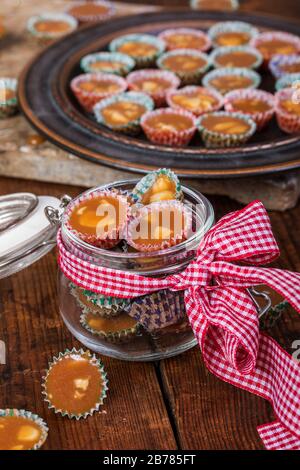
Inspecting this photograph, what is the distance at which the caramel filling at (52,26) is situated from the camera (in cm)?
212

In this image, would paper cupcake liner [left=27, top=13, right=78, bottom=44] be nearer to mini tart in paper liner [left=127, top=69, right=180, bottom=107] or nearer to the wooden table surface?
mini tart in paper liner [left=127, top=69, right=180, bottom=107]

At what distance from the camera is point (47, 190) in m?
1.59

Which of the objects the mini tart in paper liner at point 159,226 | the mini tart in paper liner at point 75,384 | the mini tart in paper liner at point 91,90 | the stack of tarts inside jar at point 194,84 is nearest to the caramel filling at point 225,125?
the stack of tarts inside jar at point 194,84

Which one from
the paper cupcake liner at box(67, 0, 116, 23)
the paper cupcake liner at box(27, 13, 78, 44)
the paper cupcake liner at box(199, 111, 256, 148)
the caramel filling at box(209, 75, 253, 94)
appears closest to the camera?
the paper cupcake liner at box(199, 111, 256, 148)

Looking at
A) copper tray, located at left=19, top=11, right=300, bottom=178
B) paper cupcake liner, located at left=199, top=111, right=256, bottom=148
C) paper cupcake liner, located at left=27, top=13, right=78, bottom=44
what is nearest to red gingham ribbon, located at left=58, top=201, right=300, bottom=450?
copper tray, located at left=19, top=11, right=300, bottom=178

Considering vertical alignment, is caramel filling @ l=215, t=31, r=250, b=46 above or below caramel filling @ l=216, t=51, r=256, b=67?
above

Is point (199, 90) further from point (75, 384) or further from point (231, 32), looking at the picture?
point (75, 384)

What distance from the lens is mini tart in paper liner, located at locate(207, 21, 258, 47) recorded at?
2.02m

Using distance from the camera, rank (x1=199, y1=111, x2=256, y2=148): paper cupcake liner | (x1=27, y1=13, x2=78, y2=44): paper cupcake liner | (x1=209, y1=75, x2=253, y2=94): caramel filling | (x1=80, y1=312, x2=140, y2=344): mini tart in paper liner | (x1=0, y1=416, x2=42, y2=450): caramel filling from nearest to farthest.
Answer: (x1=0, y1=416, x2=42, y2=450): caramel filling < (x1=80, y1=312, x2=140, y2=344): mini tart in paper liner < (x1=199, y1=111, x2=256, y2=148): paper cupcake liner < (x1=209, y1=75, x2=253, y2=94): caramel filling < (x1=27, y1=13, x2=78, y2=44): paper cupcake liner

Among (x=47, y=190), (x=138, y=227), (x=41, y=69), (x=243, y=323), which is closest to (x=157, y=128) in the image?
(x=47, y=190)

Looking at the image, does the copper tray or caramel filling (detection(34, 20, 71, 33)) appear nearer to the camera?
the copper tray

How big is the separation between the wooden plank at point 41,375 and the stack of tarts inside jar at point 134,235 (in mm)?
69

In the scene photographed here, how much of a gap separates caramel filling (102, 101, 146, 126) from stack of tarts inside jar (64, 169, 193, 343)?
0.50m

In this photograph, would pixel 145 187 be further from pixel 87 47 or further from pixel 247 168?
pixel 87 47
